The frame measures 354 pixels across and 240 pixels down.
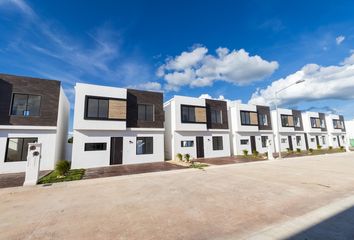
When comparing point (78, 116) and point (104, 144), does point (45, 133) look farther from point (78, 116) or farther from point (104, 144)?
point (104, 144)

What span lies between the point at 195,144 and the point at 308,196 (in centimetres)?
1478

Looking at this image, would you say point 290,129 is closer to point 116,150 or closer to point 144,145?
point 144,145

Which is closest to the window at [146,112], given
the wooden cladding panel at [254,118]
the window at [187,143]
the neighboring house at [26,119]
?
the window at [187,143]

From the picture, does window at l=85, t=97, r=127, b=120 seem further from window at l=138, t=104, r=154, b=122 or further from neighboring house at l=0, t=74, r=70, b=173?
neighboring house at l=0, t=74, r=70, b=173

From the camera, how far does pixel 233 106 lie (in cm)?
2589

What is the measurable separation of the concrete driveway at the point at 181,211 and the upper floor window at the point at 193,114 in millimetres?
12708

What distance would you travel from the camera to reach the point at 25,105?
14125mm

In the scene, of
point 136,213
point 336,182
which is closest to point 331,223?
point 136,213

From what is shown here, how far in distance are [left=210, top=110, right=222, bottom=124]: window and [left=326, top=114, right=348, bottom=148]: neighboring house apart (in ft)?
103

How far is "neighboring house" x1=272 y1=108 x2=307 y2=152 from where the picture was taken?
3019 cm

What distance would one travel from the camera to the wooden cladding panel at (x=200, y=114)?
21469 millimetres

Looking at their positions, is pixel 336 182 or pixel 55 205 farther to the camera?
pixel 336 182

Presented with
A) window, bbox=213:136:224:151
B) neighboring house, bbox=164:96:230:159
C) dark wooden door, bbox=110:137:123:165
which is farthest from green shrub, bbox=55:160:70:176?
window, bbox=213:136:224:151

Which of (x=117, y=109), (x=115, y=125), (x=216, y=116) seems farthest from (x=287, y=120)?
(x=115, y=125)
